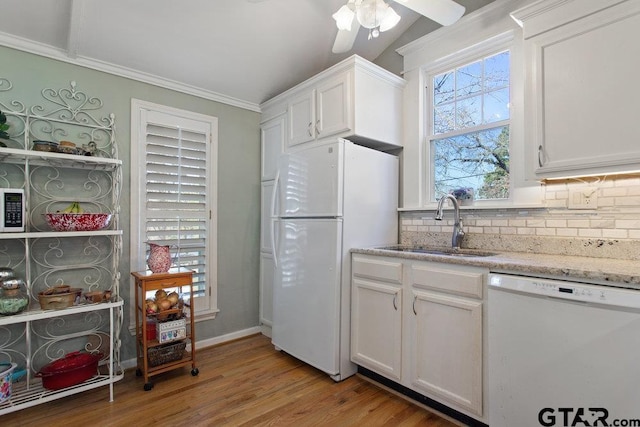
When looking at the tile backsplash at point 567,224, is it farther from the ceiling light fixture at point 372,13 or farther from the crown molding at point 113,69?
the crown molding at point 113,69

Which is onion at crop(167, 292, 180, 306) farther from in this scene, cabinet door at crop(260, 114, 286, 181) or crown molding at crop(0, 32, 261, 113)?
crown molding at crop(0, 32, 261, 113)

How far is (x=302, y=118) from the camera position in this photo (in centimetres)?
282

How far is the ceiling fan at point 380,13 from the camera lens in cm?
154

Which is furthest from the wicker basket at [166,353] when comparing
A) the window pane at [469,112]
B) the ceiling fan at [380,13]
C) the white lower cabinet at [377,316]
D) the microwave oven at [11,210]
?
the window pane at [469,112]

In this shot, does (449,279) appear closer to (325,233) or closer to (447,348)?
(447,348)

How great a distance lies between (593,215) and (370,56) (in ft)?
7.08

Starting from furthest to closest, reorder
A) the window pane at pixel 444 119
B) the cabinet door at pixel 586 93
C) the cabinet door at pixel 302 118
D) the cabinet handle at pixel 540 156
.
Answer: the cabinet door at pixel 302 118
the window pane at pixel 444 119
the cabinet handle at pixel 540 156
the cabinet door at pixel 586 93

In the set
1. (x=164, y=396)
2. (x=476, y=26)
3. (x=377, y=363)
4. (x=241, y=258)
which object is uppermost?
(x=476, y=26)

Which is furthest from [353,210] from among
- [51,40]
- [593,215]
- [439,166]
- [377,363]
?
[51,40]

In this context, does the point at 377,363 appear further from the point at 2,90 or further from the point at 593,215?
the point at 2,90

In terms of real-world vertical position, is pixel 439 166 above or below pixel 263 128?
below

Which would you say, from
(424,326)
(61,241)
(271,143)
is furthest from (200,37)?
(424,326)

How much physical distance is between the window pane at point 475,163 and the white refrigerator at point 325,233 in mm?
366

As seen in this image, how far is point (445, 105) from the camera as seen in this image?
2.58 meters
